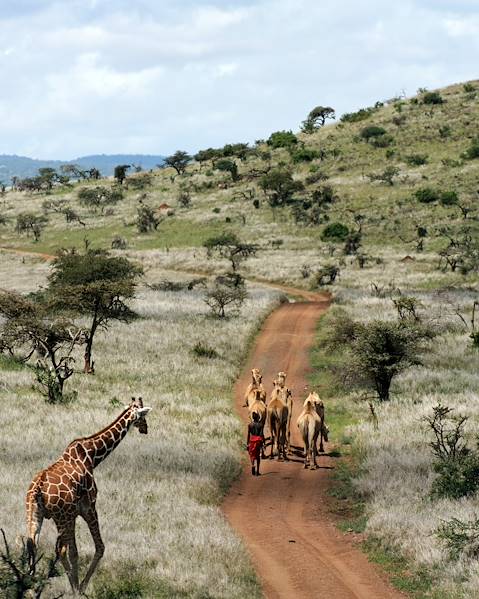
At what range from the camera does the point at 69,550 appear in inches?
429

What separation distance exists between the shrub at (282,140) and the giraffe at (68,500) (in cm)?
9827

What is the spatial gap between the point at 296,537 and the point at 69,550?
17.5ft

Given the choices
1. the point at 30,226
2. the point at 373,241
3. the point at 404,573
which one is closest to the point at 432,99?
the point at 373,241

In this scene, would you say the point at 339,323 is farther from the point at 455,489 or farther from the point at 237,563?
the point at 237,563

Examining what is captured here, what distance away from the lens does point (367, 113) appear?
11631 centimetres

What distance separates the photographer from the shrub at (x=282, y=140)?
355ft

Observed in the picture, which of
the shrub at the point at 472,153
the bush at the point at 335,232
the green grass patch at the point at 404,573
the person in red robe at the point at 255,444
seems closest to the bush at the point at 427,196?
the bush at the point at 335,232

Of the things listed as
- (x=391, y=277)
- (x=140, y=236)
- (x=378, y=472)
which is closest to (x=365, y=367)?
(x=378, y=472)

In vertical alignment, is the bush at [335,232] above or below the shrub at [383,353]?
above

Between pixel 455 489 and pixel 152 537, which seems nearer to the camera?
pixel 152 537

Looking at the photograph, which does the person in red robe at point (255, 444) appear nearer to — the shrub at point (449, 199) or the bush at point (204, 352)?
the bush at point (204, 352)

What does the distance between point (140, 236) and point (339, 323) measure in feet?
172

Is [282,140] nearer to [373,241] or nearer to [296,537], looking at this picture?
[373,241]

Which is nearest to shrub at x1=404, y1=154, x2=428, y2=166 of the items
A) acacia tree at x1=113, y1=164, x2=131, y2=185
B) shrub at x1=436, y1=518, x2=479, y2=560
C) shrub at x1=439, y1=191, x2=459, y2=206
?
shrub at x1=439, y1=191, x2=459, y2=206
